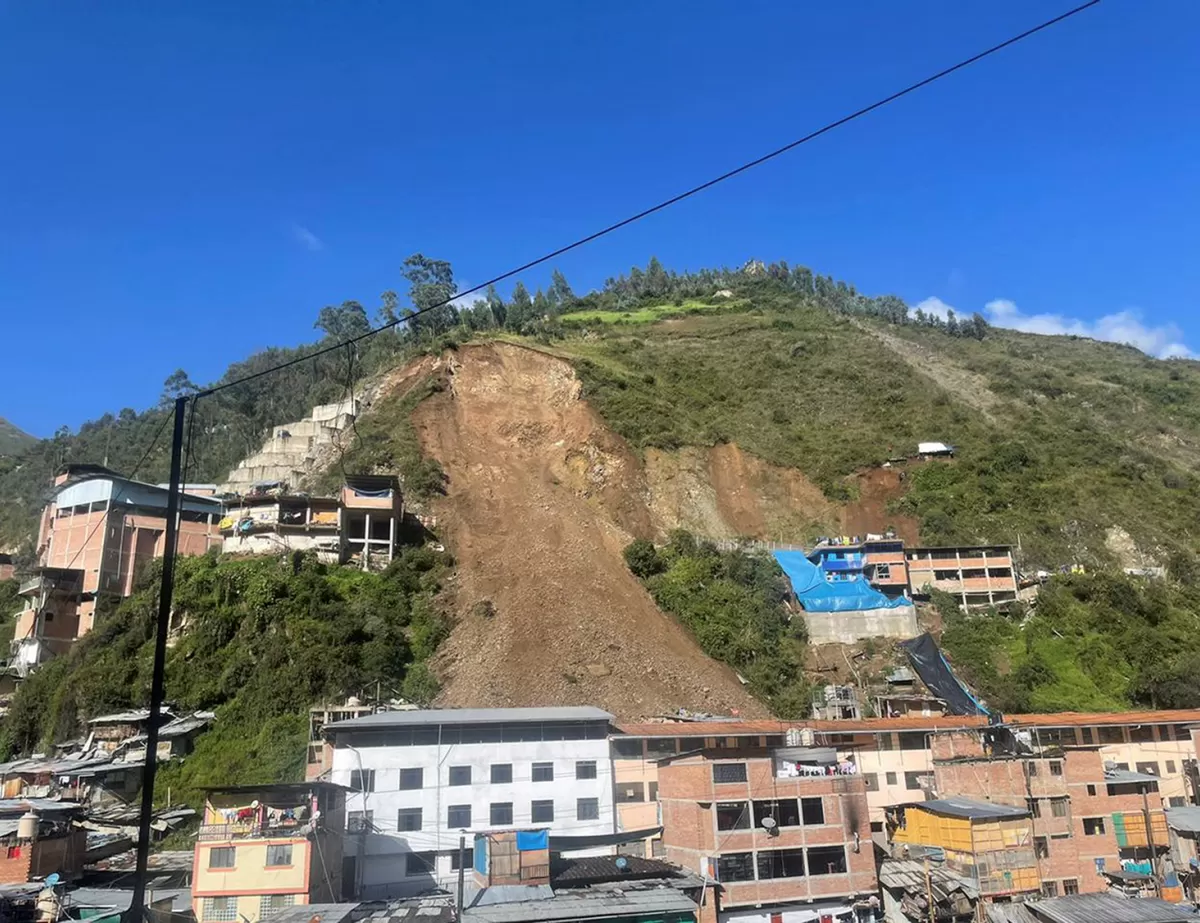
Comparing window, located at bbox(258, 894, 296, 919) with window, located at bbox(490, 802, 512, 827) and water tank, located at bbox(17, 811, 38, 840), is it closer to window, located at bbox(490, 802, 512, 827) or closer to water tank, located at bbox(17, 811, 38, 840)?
water tank, located at bbox(17, 811, 38, 840)

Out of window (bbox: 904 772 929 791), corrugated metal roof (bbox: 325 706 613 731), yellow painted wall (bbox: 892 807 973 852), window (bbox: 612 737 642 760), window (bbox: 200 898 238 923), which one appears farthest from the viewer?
window (bbox: 904 772 929 791)

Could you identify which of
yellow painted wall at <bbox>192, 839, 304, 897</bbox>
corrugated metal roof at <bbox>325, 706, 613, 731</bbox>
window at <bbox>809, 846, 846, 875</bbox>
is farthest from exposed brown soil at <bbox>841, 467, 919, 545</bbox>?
yellow painted wall at <bbox>192, 839, 304, 897</bbox>

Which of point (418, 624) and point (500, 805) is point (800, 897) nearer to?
point (500, 805)

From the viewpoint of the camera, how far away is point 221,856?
66.8ft

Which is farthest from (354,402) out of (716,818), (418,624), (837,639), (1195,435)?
(1195,435)

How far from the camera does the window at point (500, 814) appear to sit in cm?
2708

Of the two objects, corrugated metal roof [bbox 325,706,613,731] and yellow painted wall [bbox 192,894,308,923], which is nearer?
yellow painted wall [bbox 192,894,308,923]

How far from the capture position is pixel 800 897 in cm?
2172

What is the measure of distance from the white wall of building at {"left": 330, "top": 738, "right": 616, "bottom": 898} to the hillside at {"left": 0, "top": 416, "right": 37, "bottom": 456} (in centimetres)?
12430

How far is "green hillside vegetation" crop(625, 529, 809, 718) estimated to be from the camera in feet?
127

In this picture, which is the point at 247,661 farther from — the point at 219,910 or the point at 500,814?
the point at 219,910

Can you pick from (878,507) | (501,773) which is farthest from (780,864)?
(878,507)

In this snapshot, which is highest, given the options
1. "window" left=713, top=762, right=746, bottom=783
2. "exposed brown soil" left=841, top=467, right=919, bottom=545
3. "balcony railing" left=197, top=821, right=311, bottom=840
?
"exposed brown soil" left=841, top=467, right=919, bottom=545

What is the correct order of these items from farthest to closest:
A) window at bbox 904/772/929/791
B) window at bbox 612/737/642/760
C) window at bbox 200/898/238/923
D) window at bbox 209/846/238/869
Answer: window at bbox 904/772/929/791 → window at bbox 612/737/642/760 → window at bbox 209/846/238/869 → window at bbox 200/898/238/923
